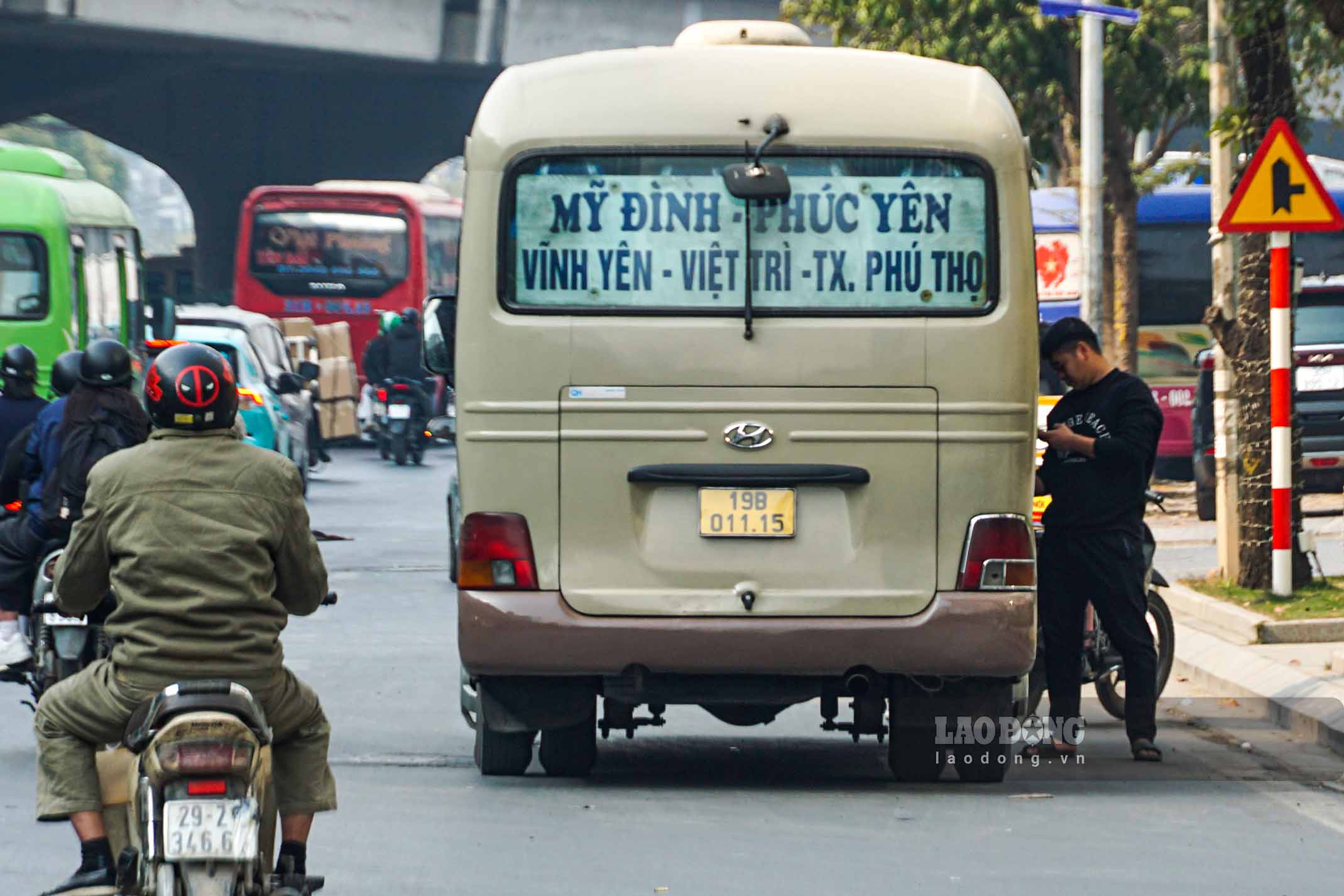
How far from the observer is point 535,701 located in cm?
876

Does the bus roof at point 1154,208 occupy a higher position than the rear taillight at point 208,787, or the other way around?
the bus roof at point 1154,208

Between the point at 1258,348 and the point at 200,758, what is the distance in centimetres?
1054

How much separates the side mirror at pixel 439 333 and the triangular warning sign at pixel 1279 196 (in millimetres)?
4534

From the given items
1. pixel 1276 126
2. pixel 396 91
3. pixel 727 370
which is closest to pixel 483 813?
pixel 727 370

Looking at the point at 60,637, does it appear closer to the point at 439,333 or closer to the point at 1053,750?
the point at 439,333

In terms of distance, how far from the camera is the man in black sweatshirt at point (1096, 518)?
9.33 meters

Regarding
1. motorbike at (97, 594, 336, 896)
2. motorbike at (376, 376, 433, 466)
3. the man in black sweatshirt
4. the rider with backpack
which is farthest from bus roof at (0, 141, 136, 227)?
motorbike at (97, 594, 336, 896)

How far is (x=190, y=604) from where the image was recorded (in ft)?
18.3

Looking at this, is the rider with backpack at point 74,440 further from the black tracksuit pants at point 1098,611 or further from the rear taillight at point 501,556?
the black tracksuit pants at point 1098,611

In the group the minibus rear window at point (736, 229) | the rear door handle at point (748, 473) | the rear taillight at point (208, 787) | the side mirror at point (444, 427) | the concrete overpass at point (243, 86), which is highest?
the concrete overpass at point (243, 86)

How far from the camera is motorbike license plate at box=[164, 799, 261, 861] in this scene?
206 inches

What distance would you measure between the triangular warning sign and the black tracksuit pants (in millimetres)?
3297

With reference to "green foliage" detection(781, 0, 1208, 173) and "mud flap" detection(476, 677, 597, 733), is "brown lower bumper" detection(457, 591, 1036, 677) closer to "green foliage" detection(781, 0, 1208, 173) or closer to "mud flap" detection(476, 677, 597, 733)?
"mud flap" detection(476, 677, 597, 733)

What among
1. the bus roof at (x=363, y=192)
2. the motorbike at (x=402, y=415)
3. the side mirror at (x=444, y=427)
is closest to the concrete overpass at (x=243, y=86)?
the bus roof at (x=363, y=192)
